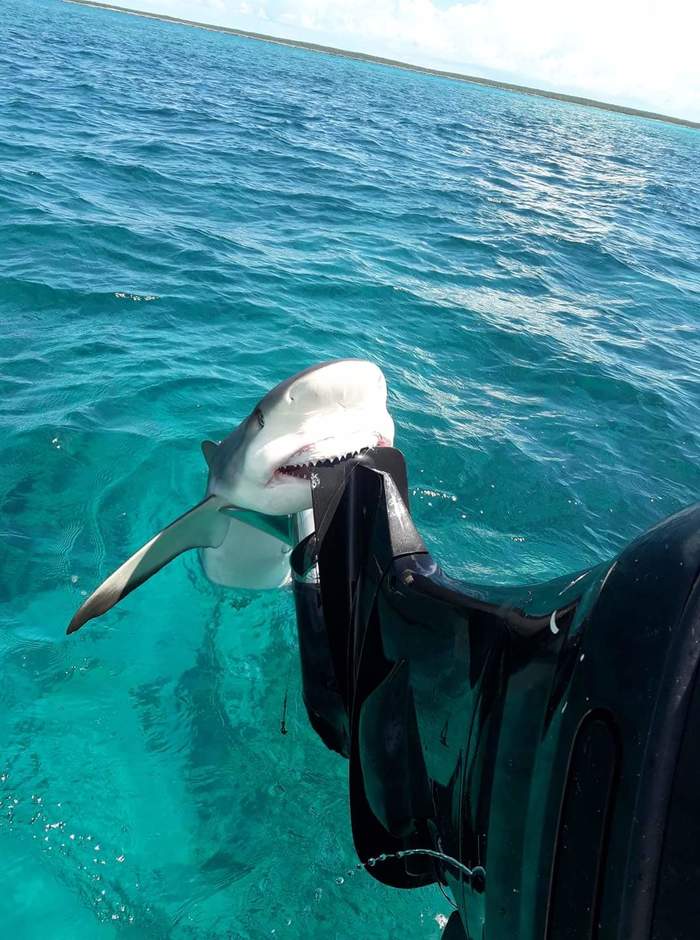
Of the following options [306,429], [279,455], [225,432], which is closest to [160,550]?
[279,455]

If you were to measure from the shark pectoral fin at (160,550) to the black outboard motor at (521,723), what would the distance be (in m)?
1.32

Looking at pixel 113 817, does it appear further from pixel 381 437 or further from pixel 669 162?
pixel 669 162

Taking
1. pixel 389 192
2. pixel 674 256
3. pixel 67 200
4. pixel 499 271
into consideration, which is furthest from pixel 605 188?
pixel 67 200

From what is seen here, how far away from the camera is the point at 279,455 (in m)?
3.48

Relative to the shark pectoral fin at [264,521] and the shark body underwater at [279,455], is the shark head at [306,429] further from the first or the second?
the shark pectoral fin at [264,521]

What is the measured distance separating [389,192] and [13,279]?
11.6 meters

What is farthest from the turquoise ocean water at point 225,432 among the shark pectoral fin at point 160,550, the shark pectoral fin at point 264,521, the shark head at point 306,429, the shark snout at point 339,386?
the shark snout at point 339,386

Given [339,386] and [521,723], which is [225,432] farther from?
[521,723]

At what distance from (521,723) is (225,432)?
5672mm

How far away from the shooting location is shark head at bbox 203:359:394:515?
3.26 m

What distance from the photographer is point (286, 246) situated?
509 inches

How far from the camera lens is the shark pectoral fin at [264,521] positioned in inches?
153

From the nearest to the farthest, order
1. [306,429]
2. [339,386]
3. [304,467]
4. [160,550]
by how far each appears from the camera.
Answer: [339,386] → [306,429] → [304,467] → [160,550]

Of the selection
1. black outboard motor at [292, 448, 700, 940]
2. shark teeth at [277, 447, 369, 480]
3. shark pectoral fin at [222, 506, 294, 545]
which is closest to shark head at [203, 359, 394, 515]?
shark teeth at [277, 447, 369, 480]
